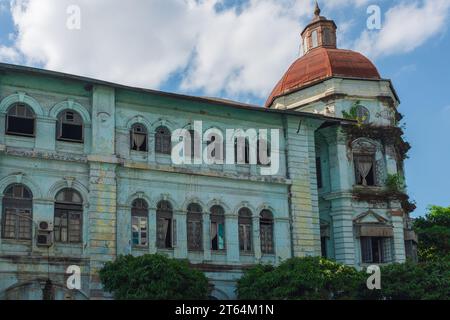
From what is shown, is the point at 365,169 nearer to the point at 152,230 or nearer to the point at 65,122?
the point at 152,230

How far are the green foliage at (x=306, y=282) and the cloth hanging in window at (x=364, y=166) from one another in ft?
23.8

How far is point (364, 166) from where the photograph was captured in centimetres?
2798

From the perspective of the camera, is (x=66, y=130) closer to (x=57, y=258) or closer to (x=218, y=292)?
(x=57, y=258)

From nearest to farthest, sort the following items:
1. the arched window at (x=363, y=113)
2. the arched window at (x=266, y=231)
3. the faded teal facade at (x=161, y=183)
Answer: the faded teal facade at (x=161, y=183), the arched window at (x=266, y=231), the arched window at (x=363, y=113)

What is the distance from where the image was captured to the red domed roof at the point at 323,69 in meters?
29.5

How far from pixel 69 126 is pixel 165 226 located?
4.50m

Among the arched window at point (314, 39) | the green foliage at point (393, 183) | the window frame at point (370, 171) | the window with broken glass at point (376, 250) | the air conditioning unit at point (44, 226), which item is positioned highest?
the arched window at point (314, 39)

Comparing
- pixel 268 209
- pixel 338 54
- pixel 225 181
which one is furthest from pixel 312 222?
pixel 338 54

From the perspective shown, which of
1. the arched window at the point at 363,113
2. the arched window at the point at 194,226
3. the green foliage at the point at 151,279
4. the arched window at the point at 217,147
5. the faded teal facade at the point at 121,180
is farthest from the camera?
the arched window at the point at 363,113

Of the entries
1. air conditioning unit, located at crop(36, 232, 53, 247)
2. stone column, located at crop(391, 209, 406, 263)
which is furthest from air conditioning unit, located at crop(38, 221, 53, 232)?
stone column, located at crop(391, 209, 406, 263)

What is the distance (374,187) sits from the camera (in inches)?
1088

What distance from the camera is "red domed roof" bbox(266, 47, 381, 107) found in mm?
29500

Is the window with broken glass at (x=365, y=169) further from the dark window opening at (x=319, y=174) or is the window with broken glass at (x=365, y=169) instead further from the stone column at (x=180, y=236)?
the stone column at (x=180, y=236)

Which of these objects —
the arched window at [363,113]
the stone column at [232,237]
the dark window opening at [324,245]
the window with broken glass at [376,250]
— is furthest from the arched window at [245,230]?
the arched window at [363,113]
